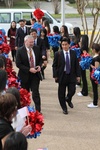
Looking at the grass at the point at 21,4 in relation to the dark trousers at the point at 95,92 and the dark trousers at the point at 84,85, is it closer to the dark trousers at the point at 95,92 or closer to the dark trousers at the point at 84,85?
the dark trousers at the point at 84,85

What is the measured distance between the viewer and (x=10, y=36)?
16.3m

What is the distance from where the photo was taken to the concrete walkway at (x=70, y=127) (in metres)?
7.38

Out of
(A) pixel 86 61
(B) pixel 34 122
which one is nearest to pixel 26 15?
(A) pixel 86 61

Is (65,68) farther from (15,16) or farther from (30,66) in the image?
(15,16)

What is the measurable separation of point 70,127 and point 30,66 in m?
1.55

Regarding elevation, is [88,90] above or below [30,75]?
below

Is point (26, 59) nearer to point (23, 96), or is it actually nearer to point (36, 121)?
point (23, 96)

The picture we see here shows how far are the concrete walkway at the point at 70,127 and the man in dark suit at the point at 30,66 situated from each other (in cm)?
64

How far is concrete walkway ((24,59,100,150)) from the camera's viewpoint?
7.38 meters

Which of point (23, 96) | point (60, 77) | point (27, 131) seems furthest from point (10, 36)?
point (27, 131)

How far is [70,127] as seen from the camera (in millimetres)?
8336

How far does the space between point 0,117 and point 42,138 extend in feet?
11.0

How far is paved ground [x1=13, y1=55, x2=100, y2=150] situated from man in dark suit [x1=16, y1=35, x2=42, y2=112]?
25.1 inches

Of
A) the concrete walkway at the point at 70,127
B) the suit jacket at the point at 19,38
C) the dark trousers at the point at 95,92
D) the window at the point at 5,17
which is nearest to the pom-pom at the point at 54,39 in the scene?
the suit jacket at the point at 19,38
